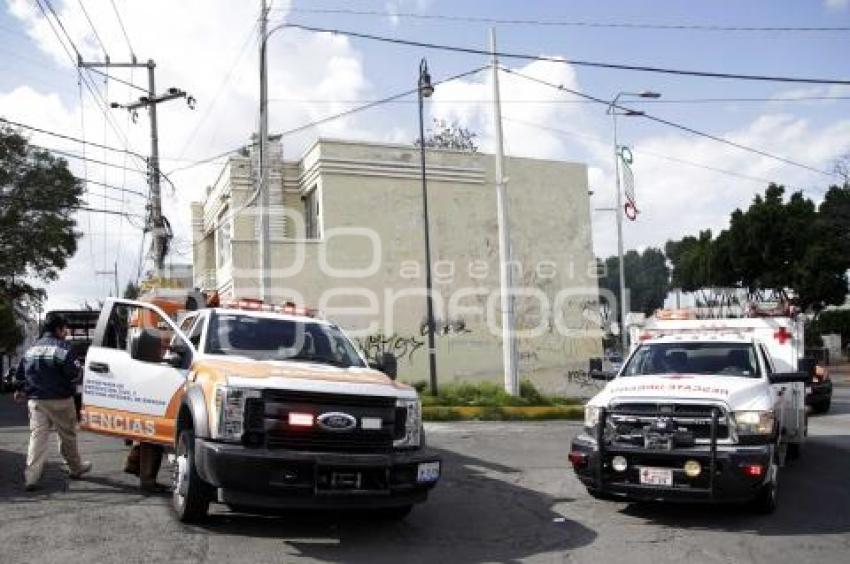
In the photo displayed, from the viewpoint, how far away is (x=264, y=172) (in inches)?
843

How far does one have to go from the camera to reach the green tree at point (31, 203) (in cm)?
3834

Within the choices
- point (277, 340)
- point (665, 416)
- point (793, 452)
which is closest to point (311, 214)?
point (793, 452)

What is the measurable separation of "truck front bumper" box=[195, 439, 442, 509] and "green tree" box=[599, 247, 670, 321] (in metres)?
92.1

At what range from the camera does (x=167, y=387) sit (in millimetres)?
8906

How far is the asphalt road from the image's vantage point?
718cm

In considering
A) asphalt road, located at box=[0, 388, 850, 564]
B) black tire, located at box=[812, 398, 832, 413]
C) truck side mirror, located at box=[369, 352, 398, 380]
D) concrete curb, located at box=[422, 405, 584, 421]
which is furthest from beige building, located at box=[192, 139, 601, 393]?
truck side mirror, located at box=[369, 352, 398, 380]

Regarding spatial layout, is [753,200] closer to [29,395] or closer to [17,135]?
[17,135]

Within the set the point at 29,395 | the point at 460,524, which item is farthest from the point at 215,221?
the point at 460,524

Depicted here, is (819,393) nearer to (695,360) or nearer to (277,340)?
(695,360)

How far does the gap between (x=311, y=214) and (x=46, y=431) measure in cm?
2035

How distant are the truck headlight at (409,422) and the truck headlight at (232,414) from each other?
1.24 metres

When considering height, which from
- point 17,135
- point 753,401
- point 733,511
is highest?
point 17,135

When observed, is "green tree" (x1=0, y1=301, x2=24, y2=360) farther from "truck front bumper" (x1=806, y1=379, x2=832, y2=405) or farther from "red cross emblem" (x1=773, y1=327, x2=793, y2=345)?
"red cross emblem" (x1=773, y1=327, x2=793, y2=345)

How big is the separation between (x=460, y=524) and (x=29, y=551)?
360 cm
